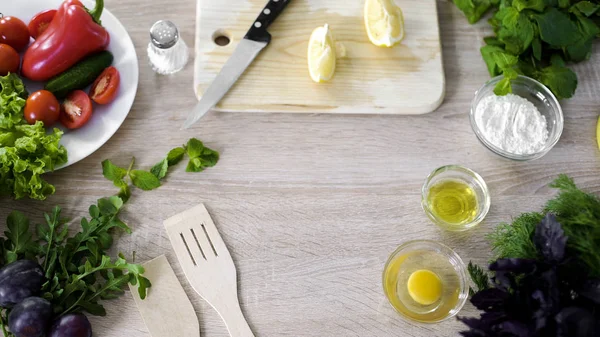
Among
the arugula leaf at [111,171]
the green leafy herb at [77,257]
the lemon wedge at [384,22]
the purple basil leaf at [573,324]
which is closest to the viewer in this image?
the purple basil leaf at [573,324]

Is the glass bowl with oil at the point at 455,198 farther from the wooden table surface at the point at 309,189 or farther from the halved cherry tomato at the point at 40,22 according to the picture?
the halved cherry tomato at the point at 40,22

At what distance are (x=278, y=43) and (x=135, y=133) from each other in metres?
0.30

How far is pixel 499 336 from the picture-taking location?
0.92 m

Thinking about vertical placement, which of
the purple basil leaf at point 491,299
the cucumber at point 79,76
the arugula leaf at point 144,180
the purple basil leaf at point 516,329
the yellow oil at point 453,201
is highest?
the cucumber at point 79,76

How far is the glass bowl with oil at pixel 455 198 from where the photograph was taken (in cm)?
113

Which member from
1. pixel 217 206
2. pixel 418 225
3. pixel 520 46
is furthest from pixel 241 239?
pixel 520 46

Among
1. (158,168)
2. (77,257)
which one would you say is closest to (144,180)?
(158,168)

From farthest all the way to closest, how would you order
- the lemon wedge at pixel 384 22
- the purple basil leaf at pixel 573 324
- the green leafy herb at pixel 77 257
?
the lemon wedge at pixel 384 22
the green leafy herb at pixel 77 257
the purple basil leaf at pixel 573 324

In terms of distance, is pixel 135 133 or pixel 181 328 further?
pixel 135 133

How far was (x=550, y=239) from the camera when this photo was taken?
37.1 inches

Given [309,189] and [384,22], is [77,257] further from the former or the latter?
[384,22]

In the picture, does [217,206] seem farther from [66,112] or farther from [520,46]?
[520,46]

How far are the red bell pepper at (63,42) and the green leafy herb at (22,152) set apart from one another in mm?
73

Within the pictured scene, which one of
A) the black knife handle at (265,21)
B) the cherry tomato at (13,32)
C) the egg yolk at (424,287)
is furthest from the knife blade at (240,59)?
the egg yolk at (424,287)
